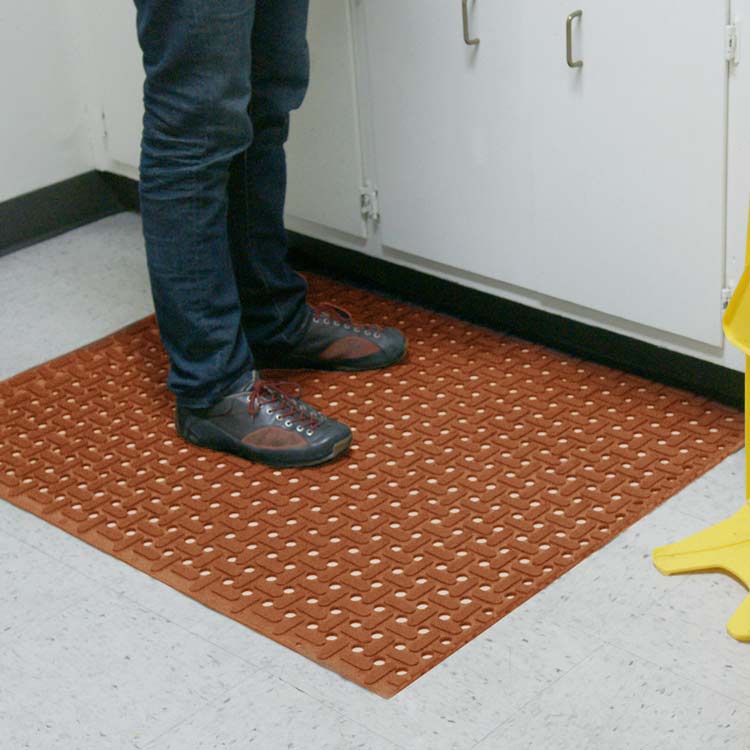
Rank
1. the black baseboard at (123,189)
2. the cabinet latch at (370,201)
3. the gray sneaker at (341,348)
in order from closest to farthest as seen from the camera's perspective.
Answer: the gray sneaker at (341,348) → the cabinet latch at (370,201) → the black baseboard at (123,189)

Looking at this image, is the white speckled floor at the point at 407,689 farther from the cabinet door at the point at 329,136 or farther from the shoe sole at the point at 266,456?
the cabinet door at the point at 329,136

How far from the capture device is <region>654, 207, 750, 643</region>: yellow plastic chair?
1820 mm

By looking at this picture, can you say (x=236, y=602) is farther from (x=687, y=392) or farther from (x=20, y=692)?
(x=687, y=392)

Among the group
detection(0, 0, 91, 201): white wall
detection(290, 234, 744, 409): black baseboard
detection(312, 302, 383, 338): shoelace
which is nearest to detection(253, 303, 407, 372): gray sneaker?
detection(312, 302, 383, 338): shoelace

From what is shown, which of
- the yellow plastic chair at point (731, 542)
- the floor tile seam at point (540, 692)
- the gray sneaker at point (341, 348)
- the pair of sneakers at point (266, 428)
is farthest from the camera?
the gray sneaker at point (341, 348)

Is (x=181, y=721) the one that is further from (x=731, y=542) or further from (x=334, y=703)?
(x=731, y=542)

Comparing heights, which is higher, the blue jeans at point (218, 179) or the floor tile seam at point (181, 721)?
the blue jeans at point (218, 179)

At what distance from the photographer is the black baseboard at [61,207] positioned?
315 centimetres

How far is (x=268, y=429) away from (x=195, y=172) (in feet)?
1.36

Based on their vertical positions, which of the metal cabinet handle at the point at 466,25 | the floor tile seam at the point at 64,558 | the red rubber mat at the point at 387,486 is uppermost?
the metal cabinet handle at the point at 466,25

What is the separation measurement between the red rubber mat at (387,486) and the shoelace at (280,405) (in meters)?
0.08

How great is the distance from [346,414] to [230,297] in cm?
29

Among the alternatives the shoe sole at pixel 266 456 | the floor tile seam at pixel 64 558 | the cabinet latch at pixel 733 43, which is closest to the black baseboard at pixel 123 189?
the shoe sole at pixel 266 456

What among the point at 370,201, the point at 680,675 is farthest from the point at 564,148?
the point at 680,675
